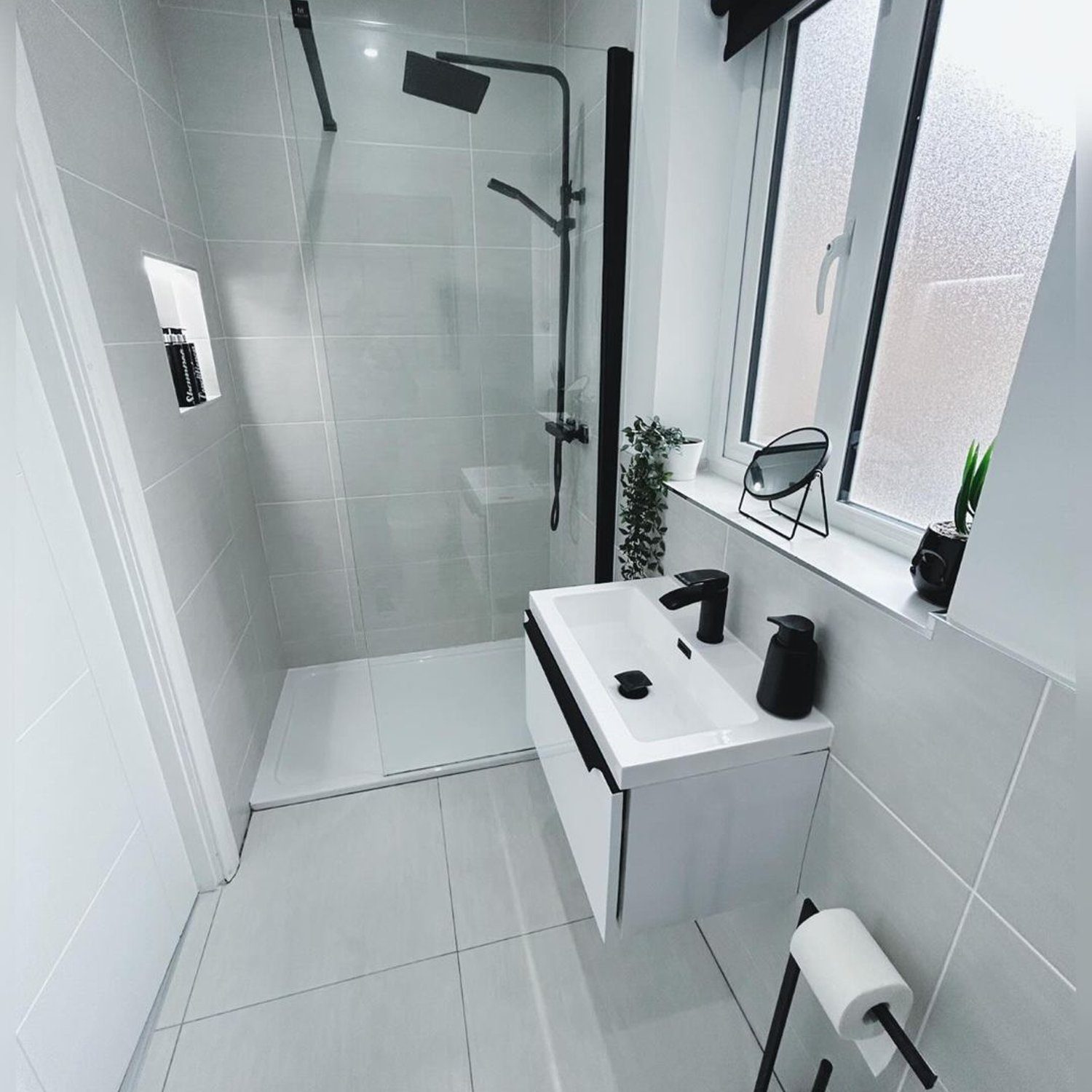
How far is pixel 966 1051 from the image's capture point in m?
0.72

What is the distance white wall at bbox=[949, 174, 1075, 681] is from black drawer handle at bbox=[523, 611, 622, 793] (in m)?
0.56

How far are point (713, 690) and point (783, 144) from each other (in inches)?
46.9

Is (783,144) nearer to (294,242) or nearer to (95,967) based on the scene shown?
(294,242)

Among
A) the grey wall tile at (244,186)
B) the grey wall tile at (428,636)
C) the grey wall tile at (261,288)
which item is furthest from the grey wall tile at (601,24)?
the grey wall tile at (428,636)

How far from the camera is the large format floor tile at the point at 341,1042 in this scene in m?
1.12

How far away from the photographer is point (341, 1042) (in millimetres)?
1181

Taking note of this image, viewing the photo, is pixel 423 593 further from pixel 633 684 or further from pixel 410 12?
pixel 410 12

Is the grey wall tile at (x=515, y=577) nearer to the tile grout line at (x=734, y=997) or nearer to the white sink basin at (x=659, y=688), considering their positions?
the white sink basin at (x=659, y=688)

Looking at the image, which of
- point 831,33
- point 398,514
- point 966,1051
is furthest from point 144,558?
point 831,33

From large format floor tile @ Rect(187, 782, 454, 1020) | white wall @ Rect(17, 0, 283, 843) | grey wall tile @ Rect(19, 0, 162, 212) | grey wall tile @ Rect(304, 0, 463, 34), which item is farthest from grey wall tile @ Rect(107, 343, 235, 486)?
grey wall tile @ Rect(304, 0, 463, 34)

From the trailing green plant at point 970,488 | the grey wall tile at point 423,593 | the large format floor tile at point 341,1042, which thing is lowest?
the large format floor tile at point 341,1042

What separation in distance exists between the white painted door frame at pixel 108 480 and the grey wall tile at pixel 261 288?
927 mm

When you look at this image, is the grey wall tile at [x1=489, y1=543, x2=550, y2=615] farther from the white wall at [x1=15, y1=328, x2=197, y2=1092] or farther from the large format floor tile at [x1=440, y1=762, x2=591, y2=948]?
the white wall at [x1=15, y1=328, x2=197, y2=1092]

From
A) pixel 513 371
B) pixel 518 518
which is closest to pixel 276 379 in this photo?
pixel 513 371
